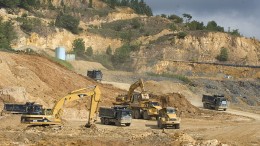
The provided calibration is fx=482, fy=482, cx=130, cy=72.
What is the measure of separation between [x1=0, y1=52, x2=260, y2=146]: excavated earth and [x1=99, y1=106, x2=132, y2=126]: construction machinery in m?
0.58

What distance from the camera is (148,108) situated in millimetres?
45188

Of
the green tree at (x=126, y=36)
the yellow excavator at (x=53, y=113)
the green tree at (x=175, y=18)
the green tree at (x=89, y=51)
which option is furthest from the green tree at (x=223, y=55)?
the yellow excavator at (x=53, y=113)

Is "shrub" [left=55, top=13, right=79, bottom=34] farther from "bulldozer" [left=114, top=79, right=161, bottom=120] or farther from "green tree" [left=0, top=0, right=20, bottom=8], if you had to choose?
"bulldozer" [left=114, top=79, right=161, bottom=120]

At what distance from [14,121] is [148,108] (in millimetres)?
12917

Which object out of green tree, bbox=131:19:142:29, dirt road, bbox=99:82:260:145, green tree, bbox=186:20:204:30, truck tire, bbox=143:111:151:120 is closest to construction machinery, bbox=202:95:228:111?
dirt road, bbox=99:82:260:145

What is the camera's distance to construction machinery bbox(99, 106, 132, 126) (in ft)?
128

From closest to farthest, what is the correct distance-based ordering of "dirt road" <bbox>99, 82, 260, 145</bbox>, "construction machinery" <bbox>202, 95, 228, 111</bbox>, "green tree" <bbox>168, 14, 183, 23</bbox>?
"dirt road" <bbox>99, 82, 260, 145</bbox>, "construction machinery" <bbox>202, 95, 228, 111</bbox>, "green tree" <bbox>168, 14, 183, 23</bbox>

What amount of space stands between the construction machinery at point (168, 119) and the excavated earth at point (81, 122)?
27.3 inches

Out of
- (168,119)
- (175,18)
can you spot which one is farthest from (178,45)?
(168,119)

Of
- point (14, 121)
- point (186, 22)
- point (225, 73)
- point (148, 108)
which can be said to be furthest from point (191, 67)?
point (14, 121)

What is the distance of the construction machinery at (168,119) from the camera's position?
1527 inches

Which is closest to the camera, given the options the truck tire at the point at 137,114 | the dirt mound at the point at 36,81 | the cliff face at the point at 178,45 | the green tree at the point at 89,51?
the truck tire at the point at 137,114

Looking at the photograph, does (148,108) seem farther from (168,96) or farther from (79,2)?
(79,2)

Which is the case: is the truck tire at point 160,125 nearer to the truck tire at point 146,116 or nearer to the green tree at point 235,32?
the truck tire at point 146,116
